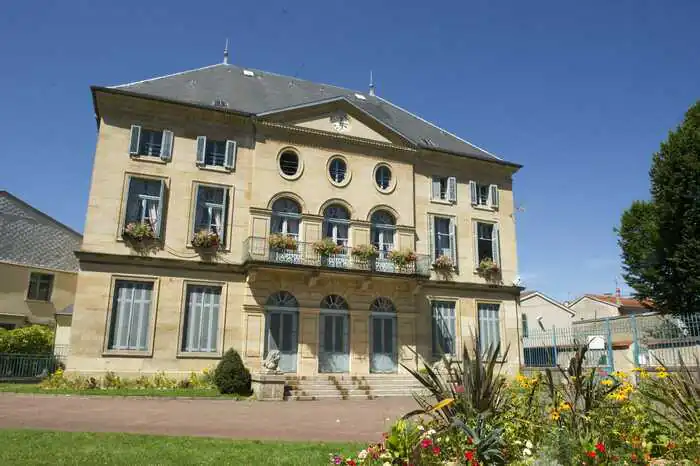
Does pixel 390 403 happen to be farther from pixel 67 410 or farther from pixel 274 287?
pixel 67 410

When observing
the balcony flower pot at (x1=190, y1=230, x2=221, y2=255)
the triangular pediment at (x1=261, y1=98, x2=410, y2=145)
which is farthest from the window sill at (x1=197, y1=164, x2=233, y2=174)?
the triangular pediment at (x1=261, y1=98, x2=410, y2=145)

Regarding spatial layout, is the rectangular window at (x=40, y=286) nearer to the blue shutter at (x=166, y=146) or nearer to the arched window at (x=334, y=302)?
the blue shutter at (x=166, y=146)

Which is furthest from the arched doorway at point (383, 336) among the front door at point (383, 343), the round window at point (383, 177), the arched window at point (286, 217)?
the round window at point (383, 177)

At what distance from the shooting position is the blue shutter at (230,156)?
2098 centimetres

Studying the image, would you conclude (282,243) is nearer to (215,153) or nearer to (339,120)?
(215,153)

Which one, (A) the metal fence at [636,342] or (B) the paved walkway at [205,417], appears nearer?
(B) the paved walkway at [205,417]

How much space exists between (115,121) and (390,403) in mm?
14134

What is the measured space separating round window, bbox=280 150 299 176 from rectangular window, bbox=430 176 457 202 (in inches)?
264

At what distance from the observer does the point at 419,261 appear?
74.8ft

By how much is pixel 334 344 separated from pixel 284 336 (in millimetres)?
2091

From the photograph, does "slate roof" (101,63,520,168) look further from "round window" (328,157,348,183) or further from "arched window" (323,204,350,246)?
"arched window" (323,204,350,246)

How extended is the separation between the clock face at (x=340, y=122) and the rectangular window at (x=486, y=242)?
7.72m

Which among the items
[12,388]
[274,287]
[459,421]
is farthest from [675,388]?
[12,388]

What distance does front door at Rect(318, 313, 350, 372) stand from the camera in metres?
20.8
